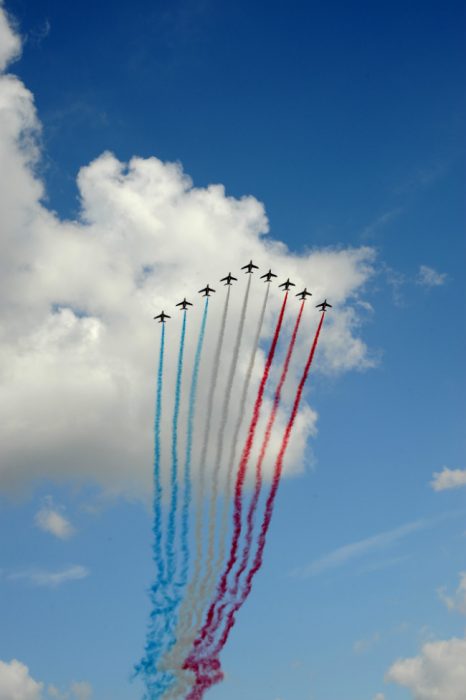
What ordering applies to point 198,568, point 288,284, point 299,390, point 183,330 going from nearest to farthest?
point 198,568 → point 299,390 → point 183,330 → point 288,284

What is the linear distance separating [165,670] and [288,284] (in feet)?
227

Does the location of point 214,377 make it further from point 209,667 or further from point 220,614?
point 209,667

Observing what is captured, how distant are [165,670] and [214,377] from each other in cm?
4490

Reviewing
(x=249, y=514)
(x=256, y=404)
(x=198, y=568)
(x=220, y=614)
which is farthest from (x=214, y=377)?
(x=220, y=614)

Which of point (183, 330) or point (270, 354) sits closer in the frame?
point (270, 354)

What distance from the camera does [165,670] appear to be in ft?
317

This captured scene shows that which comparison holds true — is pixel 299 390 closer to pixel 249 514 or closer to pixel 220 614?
pixel 249 514

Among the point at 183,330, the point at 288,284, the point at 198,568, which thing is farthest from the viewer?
the point at 288,284

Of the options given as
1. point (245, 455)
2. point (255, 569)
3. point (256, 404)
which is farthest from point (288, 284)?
point (255, 569)

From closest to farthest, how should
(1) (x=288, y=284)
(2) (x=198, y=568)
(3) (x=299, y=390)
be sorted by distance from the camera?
(2) (x=198, y=568) < (3) (x=299, y=390) < (1) (x=288, y=284)

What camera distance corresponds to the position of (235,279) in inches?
4852

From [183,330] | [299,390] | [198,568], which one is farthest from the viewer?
[183,330]

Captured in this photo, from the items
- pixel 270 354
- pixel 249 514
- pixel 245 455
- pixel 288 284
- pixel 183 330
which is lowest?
pixel 249 514

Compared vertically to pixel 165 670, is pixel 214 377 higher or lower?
higher
